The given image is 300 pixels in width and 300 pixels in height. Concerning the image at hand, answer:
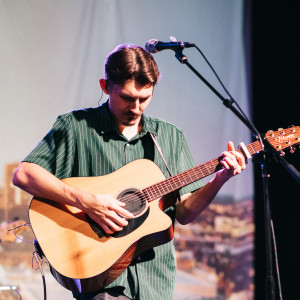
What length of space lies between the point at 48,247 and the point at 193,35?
2873mm

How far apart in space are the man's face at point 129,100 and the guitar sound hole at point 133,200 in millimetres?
447

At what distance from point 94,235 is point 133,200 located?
31 cm

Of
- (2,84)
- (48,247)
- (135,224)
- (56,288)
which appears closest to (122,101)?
(135,224)

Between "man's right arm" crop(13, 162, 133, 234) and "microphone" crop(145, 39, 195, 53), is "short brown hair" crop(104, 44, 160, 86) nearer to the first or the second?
"microphone" crop(145, 39, 195, 53)

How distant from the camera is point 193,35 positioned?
4.54 metres

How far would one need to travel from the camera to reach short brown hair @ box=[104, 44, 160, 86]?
271cm

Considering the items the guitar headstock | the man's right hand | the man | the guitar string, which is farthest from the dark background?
the man's right hand

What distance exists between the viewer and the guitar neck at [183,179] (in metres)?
2.68

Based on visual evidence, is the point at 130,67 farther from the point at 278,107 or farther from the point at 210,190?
the point at 278,107

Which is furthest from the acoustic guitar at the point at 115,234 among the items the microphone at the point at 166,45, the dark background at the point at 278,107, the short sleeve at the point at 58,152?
the dark background at the point at 278,107

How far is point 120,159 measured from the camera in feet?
9.08

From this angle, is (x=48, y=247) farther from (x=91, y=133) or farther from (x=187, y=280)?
(x=187, y=280)

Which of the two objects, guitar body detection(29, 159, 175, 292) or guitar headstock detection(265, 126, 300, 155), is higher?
guitar headstock detection(265, 126, 300, 155)

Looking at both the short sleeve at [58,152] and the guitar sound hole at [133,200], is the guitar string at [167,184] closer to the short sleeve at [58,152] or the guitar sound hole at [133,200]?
the guitar sound hole at [133,200]
